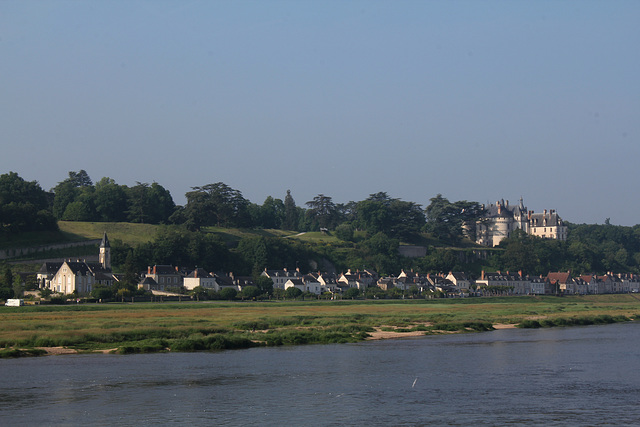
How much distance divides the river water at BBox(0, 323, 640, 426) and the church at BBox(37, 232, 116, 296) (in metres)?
57.7

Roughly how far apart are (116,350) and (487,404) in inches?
948

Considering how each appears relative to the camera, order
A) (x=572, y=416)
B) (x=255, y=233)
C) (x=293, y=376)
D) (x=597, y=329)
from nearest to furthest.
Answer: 1. (x=572, y=416)
2. (x=293, y=376)
3. (x=597, y=329)
4. (x=255, y=233)

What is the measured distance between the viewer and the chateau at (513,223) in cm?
18775

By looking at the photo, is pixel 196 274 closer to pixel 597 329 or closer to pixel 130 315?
pixel 130 315

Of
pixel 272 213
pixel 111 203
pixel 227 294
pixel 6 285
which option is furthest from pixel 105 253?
pixel 272 213

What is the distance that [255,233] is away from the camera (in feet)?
516

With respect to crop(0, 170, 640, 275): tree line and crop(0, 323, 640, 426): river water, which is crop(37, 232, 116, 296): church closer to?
crop(0, 170, 640, 275): tree line

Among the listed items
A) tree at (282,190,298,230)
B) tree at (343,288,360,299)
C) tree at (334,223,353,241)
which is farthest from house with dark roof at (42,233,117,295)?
tree at (282,190,298,230)

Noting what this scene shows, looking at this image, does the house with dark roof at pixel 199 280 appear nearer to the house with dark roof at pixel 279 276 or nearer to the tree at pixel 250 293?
the tree at pixel 250 293

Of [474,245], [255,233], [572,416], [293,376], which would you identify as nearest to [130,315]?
[293,376]

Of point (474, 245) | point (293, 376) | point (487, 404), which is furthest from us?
point (474, 245)

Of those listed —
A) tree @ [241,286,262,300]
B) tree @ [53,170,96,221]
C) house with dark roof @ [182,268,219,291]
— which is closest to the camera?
tree @ [241,286,262,300]

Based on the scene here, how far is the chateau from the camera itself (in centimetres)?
18775

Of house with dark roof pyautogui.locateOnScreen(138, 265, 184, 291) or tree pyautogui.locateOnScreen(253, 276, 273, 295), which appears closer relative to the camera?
house with dark roof pyautogui.locateOnScreen(138, 265, 184, 291)
